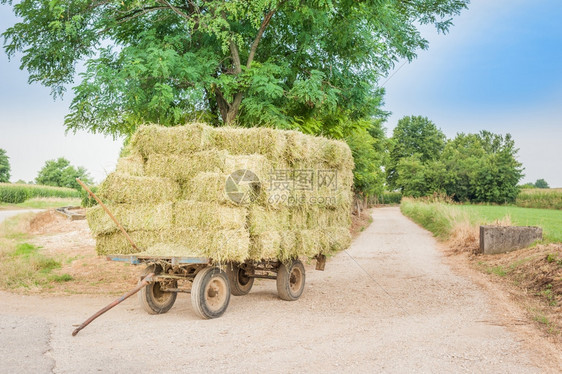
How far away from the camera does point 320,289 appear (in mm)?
10836

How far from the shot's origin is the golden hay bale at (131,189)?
26.7ft

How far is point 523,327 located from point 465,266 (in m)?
6.96

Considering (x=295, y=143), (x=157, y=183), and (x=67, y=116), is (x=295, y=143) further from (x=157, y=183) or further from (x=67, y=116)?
(x=67, y=116)

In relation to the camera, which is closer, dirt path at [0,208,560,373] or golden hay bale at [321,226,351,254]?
A: dirt path at [0,208,560,373]

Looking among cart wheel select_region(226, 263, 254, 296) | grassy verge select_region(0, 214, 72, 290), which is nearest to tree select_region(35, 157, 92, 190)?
grassy verge select_region(0, 214, 72, 290)

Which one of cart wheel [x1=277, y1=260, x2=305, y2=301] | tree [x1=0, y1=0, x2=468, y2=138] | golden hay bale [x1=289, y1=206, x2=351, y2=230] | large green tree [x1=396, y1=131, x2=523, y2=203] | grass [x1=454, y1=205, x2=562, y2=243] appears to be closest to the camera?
golden hay bale [x1=289, y1=206, x2=351, y2=230]

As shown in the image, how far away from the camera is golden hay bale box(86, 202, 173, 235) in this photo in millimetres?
8148

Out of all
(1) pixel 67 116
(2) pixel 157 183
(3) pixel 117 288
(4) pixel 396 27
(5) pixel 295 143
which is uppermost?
(4) pixel 396 27

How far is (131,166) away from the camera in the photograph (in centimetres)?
870

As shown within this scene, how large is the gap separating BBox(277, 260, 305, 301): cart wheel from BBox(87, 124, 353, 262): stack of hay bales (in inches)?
19.3

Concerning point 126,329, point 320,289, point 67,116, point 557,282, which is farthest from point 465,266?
point 67,116

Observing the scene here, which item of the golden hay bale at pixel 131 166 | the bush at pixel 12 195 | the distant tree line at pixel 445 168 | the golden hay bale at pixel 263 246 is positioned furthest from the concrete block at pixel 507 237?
the bush at pixel 12 195
